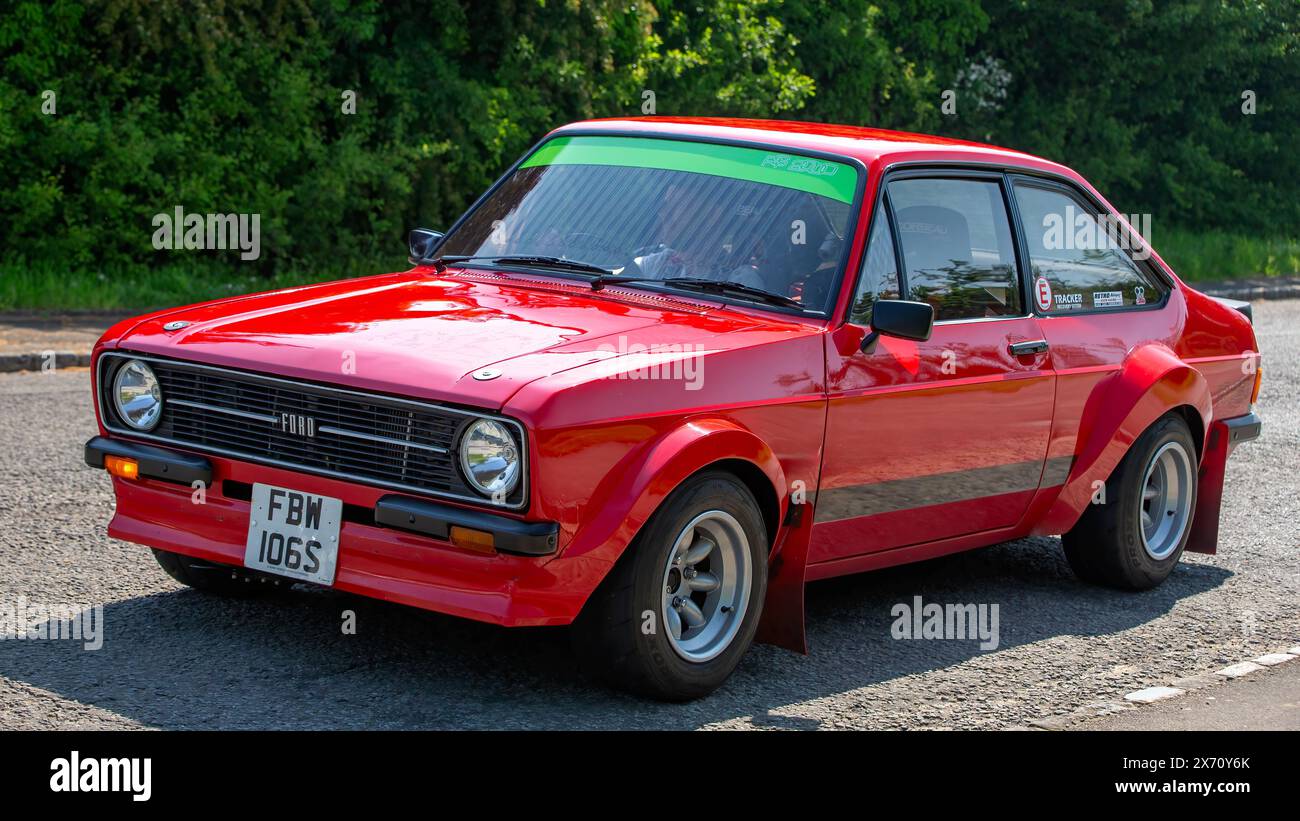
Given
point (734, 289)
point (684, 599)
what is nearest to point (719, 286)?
point (734, 289)

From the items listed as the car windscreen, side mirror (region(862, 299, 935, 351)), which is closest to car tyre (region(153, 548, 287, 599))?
the car windscreen

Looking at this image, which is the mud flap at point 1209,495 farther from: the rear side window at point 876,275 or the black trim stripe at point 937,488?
the rear side window at point 876,275

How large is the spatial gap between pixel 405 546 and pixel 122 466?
3.77ft

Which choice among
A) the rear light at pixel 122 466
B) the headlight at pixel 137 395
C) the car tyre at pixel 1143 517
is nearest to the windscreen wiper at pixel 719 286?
the headlight at pixel 137 395

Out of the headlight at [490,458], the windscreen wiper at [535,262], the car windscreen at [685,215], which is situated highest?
the car windscreen at [685,215]

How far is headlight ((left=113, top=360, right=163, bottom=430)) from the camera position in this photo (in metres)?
5.38

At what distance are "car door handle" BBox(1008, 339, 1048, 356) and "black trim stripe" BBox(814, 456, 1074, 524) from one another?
418mm

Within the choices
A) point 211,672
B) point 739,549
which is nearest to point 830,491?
point 739,549

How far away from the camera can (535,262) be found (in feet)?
20.1

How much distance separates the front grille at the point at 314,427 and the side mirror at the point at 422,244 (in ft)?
4.98

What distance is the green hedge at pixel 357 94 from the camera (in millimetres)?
16516

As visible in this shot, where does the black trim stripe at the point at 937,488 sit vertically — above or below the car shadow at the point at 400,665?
above

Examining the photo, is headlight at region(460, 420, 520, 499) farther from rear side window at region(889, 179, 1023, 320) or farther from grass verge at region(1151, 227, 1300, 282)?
grass verge at region(1151, 227, 1300, 282)

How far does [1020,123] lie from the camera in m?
28.8
